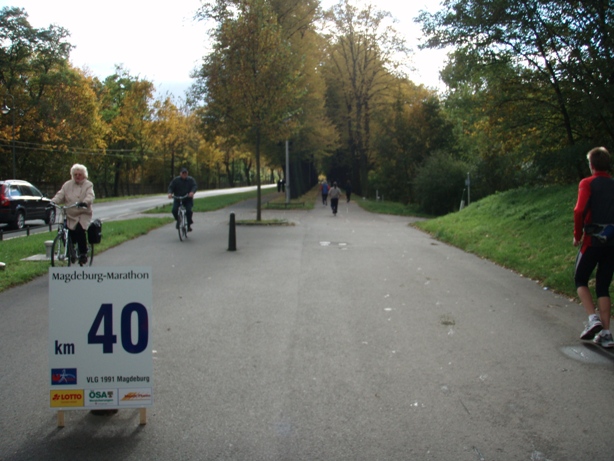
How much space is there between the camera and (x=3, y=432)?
4082 mm

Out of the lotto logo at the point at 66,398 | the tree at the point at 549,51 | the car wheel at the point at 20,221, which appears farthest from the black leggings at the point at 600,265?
the car wheel at the point at 20,221

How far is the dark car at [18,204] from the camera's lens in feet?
76.5

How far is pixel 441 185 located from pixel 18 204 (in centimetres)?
2120

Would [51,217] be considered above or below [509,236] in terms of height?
above

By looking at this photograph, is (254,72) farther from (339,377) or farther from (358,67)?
(358,67)

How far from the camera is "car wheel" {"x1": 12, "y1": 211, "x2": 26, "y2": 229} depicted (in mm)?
23641

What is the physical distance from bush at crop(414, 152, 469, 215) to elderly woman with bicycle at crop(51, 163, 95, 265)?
2657 cm

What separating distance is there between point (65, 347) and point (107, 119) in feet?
222

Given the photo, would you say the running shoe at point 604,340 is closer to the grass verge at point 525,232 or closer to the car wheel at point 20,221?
the grass verge at point 525,232

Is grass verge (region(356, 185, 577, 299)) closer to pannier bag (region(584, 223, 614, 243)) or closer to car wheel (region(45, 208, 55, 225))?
pannier bag (region(584, 223, 614, 243))

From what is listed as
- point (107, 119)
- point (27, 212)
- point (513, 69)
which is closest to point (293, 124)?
point (513, 69)

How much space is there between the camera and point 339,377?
5.26 metres

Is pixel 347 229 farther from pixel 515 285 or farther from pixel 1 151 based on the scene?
pixel 1 151

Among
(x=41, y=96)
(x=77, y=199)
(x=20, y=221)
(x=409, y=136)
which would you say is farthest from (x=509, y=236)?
(x=41, y=96)
